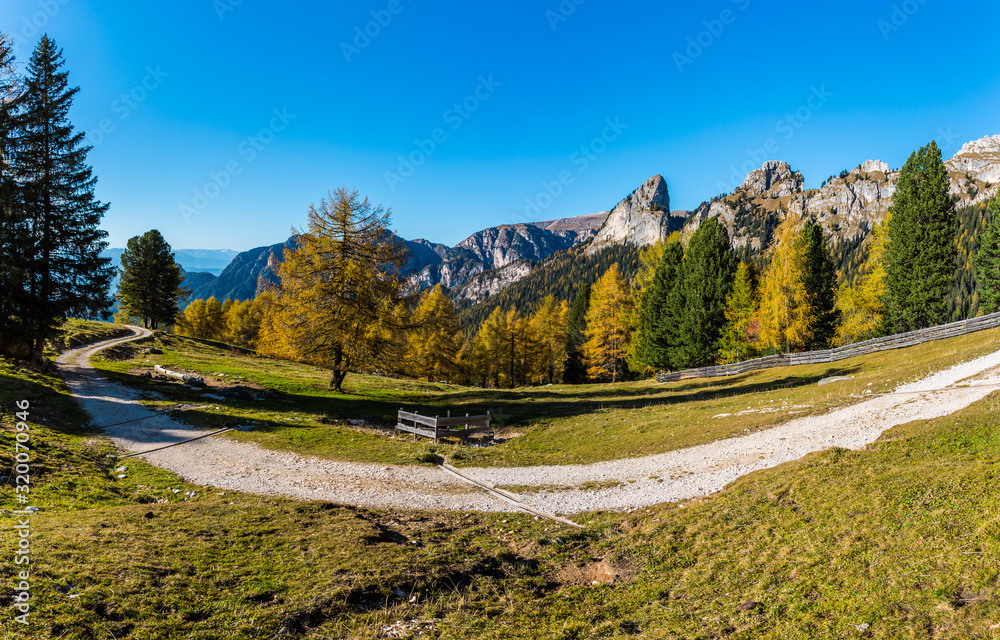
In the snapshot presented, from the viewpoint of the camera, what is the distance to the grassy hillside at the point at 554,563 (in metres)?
5.61

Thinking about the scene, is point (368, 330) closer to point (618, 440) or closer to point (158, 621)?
point (618, 440)

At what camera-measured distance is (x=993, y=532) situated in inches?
244

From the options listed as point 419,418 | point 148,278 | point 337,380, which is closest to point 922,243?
point 419,418

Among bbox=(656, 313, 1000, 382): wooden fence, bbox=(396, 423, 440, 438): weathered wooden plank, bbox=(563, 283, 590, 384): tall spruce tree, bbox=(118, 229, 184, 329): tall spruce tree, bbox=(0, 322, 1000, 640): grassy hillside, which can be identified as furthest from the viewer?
bbox=(563, 283, 590, 384): tall spruce tree

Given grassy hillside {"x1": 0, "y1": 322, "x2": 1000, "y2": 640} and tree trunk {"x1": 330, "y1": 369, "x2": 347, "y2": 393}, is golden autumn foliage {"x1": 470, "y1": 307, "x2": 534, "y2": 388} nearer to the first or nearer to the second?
tree trunk {"x1": 330, "y1": 369, "x2": 347, "y2": 393}

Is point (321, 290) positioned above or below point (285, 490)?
above

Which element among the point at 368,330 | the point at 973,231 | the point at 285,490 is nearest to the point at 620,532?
the point at 285,490

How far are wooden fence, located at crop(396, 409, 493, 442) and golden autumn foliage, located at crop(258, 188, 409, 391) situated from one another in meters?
7.93

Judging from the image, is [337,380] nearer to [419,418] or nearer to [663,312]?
[419,418]

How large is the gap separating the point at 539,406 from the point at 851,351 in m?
23.9

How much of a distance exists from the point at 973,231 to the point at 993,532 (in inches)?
9592

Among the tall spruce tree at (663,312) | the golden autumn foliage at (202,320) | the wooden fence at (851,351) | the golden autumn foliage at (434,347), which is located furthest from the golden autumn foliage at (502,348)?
the golden autumn foliage at (202,320)

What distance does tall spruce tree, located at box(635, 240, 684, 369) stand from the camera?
142ft

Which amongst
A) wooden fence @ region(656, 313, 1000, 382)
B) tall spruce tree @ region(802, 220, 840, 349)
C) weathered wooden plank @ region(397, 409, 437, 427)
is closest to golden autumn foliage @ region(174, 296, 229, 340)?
weathered wooden plank @ region(397, 409, 437, 427)
